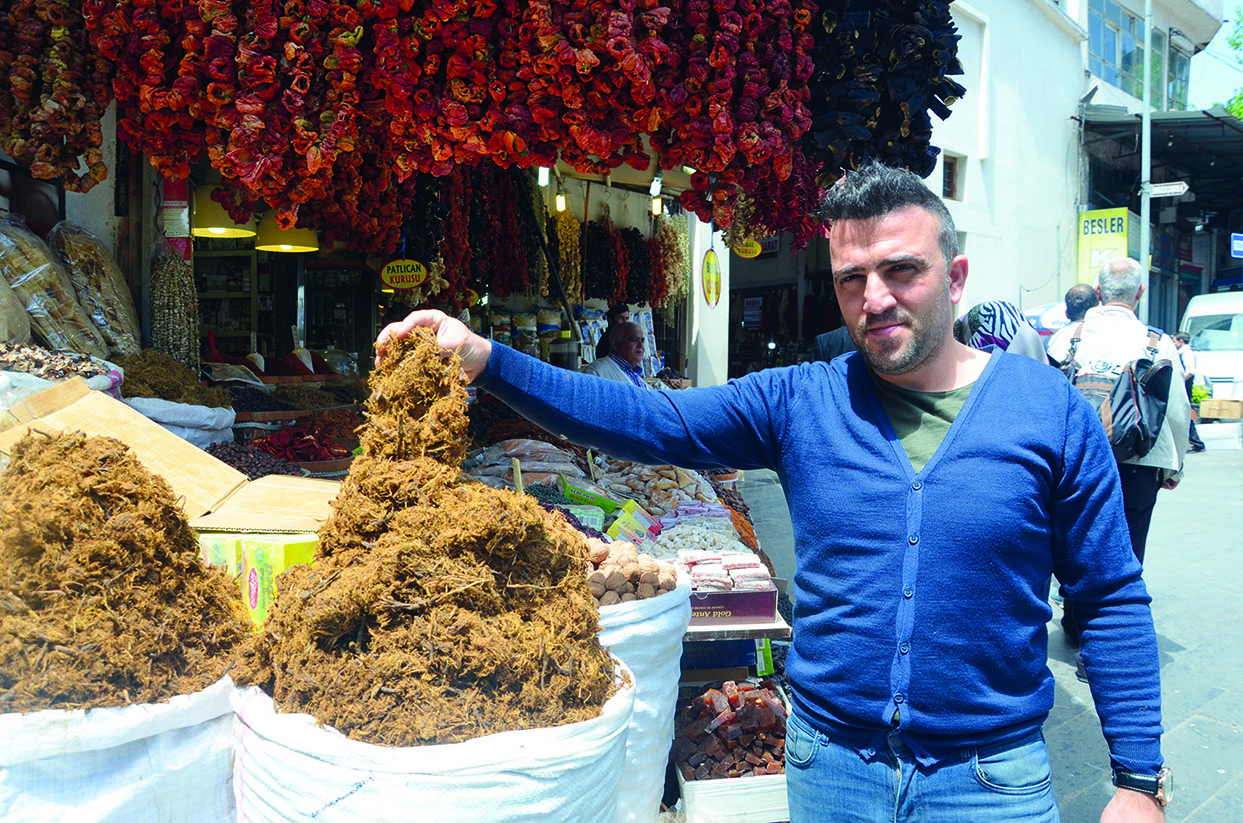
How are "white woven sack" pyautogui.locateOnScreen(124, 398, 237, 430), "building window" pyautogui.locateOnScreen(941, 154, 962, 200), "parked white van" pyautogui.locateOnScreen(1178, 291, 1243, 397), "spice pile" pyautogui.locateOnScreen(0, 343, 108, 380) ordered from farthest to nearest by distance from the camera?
1. "building window" pyautogui.locateOnScreen(941, 154, 962, 200)
2. "parked white van" pyautogui.locateOnScreen(1178, 291, 1243, 397)
3. "white woven sack" pyautogui.locateOnScreen(124, 398, 237, 430)
4. "spice pile" pyautogui.locateOnScreen(0, 343, 108, 380)

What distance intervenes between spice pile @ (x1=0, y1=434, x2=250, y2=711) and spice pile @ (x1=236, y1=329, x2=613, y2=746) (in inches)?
5.5

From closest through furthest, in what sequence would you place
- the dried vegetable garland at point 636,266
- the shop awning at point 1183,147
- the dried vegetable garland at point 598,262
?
1. the dried vegetable garland at point 598,262
2. the dried vegetable garland at point 636,266
3. the shop awning at point 1183,147

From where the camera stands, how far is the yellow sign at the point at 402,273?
5.54m

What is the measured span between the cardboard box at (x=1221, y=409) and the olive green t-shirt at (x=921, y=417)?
15.9m

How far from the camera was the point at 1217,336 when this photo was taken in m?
15.1

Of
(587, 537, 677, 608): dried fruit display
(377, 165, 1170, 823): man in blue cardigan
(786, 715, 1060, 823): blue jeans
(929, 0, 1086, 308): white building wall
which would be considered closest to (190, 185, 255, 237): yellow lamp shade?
(587, 537, 677, 608): dried fruit display

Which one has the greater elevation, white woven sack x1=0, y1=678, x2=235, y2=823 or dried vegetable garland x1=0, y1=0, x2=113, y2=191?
dried vegetable garland x1=0, y1=0, x2=113, y2=191

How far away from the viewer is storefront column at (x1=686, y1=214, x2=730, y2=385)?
10.6 meters

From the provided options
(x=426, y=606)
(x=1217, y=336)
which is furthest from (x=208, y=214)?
(x=1217, y=336)

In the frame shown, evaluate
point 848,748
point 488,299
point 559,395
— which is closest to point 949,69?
point 559,395

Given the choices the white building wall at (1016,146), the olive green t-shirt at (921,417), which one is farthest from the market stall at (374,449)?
the white building wall at (1016,146)

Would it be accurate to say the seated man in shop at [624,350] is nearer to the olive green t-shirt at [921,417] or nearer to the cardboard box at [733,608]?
the cardboard box at [733,608]

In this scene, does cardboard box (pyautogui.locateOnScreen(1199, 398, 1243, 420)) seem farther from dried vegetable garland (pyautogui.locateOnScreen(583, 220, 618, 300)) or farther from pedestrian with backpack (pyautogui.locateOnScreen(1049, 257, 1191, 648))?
pedestrian with backpack (pyautogui.locateOnScreen(1049, 257, 1191, 648))

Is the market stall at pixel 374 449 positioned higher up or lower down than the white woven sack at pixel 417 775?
higher up
